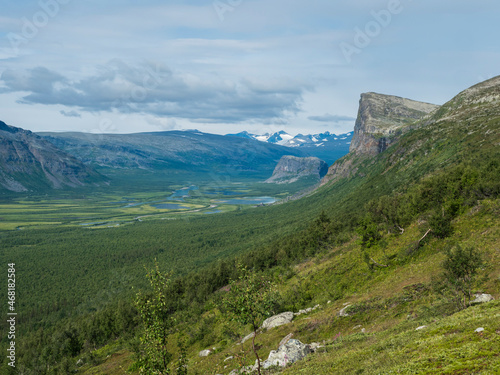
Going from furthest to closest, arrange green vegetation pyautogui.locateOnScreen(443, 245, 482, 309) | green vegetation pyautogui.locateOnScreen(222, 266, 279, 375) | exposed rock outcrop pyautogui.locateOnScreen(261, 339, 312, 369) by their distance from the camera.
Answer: green vegetation pyautogui.locateOnScreen(443, 245, 482, 309) < exposed rock outcrop pyautogui.locateOnScreen(261, 339, 312, 369) < green vegetation pyautogui.locateOnScreen(222, 266, 279, 375)

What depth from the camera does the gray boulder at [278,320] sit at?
1735 inches

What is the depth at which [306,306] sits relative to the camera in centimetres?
4944

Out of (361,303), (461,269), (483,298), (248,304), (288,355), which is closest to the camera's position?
(248,304)

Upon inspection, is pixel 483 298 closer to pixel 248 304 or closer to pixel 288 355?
pixel 288 355

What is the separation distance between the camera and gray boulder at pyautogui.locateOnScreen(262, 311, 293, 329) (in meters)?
44.1

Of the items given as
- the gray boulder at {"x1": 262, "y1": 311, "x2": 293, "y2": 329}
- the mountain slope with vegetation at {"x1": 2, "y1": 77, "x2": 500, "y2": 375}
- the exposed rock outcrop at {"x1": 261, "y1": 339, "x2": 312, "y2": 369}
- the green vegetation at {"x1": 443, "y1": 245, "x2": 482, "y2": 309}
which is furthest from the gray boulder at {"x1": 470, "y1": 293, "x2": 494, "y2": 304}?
the gray boulder at {"x1": 262, "y1": 311, "x2": 293, "y2": 329}

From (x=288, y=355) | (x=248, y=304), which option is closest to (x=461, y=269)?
(x=288, y=355)

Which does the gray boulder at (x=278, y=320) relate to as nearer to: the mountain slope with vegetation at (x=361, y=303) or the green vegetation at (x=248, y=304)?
the mountain slope with vegetation at (x=361, y=303)

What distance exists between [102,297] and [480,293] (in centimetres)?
11583

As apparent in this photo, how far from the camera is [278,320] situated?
4497cm

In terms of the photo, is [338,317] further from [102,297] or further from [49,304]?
[49,304]

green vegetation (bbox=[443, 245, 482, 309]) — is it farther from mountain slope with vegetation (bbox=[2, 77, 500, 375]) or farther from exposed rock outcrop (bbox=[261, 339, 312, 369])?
exposed rock outcrop (bbox=[261, 339, 312, 369])

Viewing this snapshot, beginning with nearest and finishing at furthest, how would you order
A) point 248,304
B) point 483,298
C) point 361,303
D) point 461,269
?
1. point 248,304
2. point 483,298
3. point 461,269
4. point 361,303

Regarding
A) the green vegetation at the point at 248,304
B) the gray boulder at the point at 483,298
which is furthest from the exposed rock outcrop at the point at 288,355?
the gray boulder at the point at 483,298
